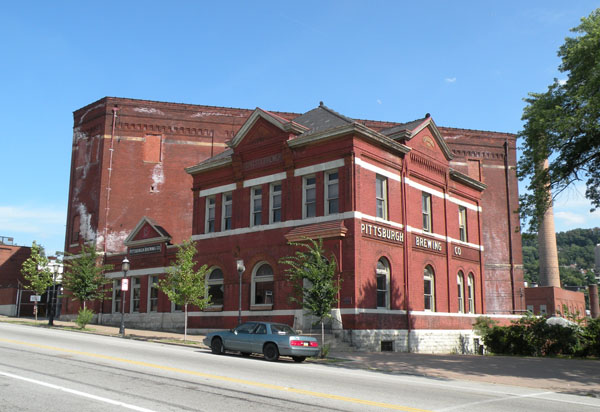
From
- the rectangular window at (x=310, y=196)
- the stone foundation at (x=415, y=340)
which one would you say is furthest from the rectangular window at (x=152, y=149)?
the stone foundation at (x=415, y=340)

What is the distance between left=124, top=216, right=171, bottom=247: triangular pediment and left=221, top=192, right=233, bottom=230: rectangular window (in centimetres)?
558

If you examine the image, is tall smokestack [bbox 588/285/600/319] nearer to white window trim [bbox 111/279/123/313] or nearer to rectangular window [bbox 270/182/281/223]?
rectangular window [bbox 270/182/281/223]

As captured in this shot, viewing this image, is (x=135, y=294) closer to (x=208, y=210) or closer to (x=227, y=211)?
(x=208, y=210)

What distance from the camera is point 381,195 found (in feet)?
91.8

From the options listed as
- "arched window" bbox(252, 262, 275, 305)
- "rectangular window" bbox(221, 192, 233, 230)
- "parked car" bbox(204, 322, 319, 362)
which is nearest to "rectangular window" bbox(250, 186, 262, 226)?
"rectangular window" bbox(221, 192, 233, 230)

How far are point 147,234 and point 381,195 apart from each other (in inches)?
686

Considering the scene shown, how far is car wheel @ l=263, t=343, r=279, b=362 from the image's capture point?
18547 mm

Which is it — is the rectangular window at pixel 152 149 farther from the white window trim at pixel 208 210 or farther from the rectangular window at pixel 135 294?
the white window trim at pixel 208 210

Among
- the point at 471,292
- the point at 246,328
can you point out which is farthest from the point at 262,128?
the point at 471,292

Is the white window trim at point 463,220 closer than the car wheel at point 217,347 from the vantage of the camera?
No

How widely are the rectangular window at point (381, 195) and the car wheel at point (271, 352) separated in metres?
10.9

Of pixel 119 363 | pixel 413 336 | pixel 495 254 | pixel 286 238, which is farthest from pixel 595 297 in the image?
pixel 119 363

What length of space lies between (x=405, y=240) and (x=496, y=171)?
103 ft

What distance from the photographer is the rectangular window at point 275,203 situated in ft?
95.8
